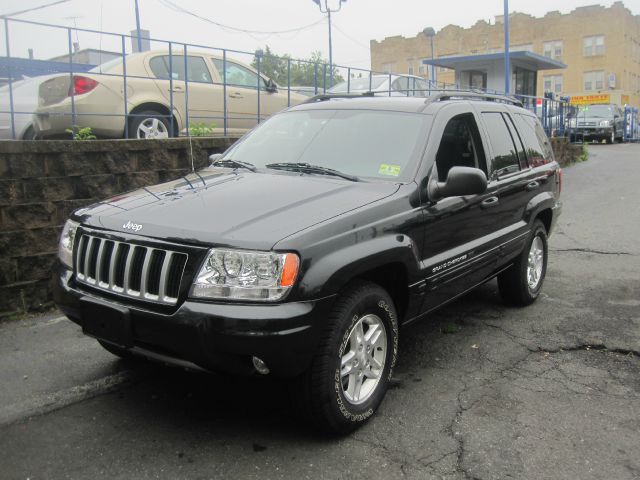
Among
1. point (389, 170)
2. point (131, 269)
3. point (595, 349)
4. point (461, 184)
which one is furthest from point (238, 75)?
point (131, 269)

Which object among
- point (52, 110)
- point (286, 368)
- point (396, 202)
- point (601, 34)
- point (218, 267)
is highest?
point (601, 34)

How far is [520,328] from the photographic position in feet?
16.9

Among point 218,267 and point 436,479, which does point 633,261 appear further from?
point 218,267

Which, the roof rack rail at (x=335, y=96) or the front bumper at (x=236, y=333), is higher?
the roof rack rail at (x=335, y=96)

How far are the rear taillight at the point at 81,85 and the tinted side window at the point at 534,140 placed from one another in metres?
4.48

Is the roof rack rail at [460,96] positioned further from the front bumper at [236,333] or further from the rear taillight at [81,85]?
the rear taillight at [81,85]

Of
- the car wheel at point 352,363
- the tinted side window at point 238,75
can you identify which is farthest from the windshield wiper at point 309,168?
the tinted side window at point 238,75

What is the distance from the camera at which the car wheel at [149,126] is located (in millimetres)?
7406

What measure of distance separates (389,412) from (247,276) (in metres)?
1.30

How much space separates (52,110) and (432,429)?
542 cm

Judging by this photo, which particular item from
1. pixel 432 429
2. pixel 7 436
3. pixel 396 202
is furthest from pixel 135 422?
pixel 396 202

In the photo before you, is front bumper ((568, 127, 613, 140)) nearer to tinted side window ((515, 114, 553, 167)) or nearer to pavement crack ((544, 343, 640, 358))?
tinted side window ((515, 114, 553, 167))

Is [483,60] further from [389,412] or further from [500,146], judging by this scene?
[389,412]

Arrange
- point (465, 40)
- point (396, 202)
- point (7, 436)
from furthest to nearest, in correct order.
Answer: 1. point (465, 40)
2. point (396, 202)
3. point (7, 436)
